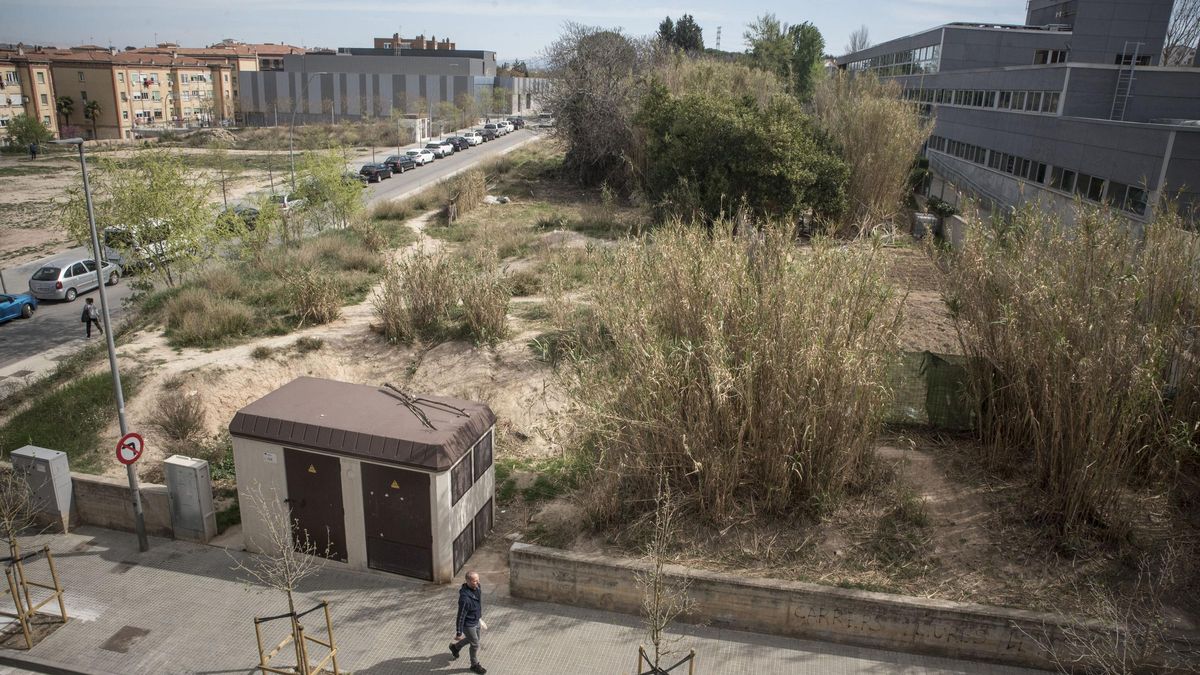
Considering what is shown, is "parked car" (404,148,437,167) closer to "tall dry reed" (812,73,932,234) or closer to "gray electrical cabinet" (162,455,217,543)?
"tall dry reed" (812,73,932,234)

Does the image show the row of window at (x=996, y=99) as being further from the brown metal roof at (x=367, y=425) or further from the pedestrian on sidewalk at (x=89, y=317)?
the pedestrian on sidewalk at (x=89, y=317)

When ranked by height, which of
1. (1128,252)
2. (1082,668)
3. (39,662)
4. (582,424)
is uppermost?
(1128,252)

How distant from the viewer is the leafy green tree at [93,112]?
7538cm

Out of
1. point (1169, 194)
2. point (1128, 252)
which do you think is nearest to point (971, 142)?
point (1169, 194)

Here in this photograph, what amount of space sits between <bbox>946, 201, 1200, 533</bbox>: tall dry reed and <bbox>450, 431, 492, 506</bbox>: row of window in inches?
290

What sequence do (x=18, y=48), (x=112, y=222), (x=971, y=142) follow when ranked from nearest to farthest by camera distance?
(x=112, y=222) → (x=971, y=142) → (x=18, y=48)

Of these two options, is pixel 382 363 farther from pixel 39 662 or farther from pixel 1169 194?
pixel 1169 194

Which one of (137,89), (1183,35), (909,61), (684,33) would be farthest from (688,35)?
(137,89)

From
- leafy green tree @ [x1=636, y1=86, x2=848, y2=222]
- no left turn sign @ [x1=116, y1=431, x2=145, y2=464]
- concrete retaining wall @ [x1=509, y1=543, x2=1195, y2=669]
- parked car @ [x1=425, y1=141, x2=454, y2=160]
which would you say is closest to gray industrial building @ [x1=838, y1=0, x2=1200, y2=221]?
leafy green tree @ [x1=636, y1=86, x2=848, y2=222]

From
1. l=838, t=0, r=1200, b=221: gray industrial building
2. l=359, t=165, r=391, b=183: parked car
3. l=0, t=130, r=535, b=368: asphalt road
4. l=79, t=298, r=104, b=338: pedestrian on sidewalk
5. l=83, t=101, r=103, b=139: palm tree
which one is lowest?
l=0, t=130, r=535, b=368: asphalt road

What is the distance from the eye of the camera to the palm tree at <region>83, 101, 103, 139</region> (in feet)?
247

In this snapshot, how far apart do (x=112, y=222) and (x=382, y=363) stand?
11779mm

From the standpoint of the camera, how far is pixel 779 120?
26500 mm

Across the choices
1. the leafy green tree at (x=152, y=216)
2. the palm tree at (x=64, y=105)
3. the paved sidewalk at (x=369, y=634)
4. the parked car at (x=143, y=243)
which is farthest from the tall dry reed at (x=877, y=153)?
the palm tree at (x=64, y=105)
